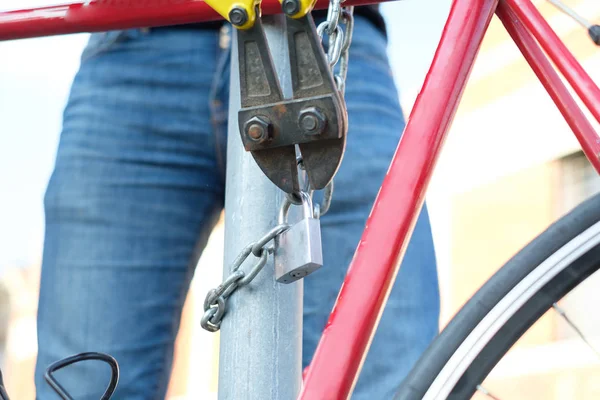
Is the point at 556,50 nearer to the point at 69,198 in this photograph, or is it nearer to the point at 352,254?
the point at 352,254

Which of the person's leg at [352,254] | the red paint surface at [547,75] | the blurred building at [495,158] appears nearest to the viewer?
the red paint surface at [547,75]

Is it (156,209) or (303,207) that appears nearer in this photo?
(303,207)

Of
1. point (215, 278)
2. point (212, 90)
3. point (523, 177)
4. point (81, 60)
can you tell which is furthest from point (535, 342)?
point (215, 278)

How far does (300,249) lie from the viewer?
55cm

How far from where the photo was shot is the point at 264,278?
58cm

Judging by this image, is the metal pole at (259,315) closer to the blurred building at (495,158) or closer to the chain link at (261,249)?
the chain link at (261,249)

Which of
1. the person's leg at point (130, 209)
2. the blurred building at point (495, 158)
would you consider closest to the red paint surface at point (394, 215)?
the person's leg at point (130, 209)

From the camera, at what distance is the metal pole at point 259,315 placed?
0.57 meters

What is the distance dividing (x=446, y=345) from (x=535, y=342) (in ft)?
0.37

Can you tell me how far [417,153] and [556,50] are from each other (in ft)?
0.48

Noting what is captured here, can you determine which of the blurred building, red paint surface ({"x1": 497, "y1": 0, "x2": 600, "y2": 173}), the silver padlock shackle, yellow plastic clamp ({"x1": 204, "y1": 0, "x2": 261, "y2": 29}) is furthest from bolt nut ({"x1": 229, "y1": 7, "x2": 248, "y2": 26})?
the blurred building

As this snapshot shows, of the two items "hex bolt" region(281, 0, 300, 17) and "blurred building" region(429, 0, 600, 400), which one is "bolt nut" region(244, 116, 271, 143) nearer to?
"hex bolt" region(281, 0, 300, 17)

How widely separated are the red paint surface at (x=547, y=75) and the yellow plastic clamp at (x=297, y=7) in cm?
20

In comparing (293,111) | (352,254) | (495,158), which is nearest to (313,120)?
(293,111)
